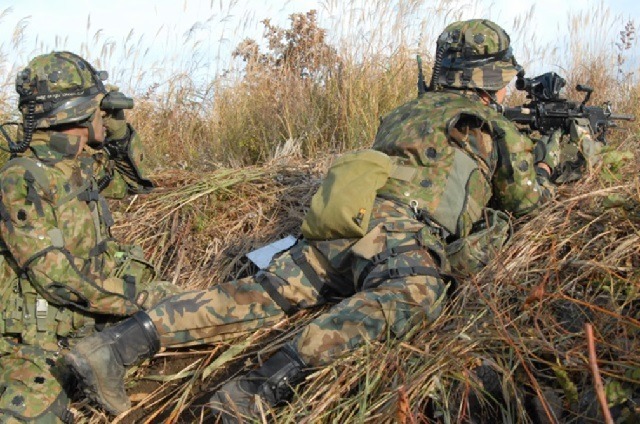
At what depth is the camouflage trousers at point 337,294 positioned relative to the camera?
3.09 metres

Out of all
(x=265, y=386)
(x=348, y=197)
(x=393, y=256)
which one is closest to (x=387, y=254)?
(x=393, y=256)

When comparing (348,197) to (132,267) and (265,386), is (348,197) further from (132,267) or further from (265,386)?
(132,267)

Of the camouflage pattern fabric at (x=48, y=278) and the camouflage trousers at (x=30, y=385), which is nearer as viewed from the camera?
the camouflage trousers at (x=30, y=385)

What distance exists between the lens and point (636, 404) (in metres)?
2.30

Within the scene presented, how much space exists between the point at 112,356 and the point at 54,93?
1515mm

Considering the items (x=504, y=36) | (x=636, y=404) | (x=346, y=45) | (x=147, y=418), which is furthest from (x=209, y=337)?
(x=346, y=45)

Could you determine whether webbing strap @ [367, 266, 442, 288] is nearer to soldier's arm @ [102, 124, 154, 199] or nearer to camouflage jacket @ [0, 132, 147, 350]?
camouflage jacket @ [0, 132, 147, 350]

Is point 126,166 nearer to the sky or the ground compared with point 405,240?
nearer to the sky

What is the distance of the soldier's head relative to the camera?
3865 mm

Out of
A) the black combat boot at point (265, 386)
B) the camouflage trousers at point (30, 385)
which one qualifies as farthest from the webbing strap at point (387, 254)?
the camouflage trousers at point (30, 385)

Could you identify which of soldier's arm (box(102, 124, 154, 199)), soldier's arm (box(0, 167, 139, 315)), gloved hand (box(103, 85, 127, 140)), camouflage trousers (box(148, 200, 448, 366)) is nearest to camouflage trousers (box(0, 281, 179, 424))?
soldier's arm (box(0, 167, 139, 315))

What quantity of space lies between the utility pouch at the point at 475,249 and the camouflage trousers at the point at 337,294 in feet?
0.27

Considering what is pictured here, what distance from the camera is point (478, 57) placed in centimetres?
416

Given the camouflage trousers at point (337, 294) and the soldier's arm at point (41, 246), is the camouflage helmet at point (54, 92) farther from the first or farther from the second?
the camouflage trousers at point (337, 294)
